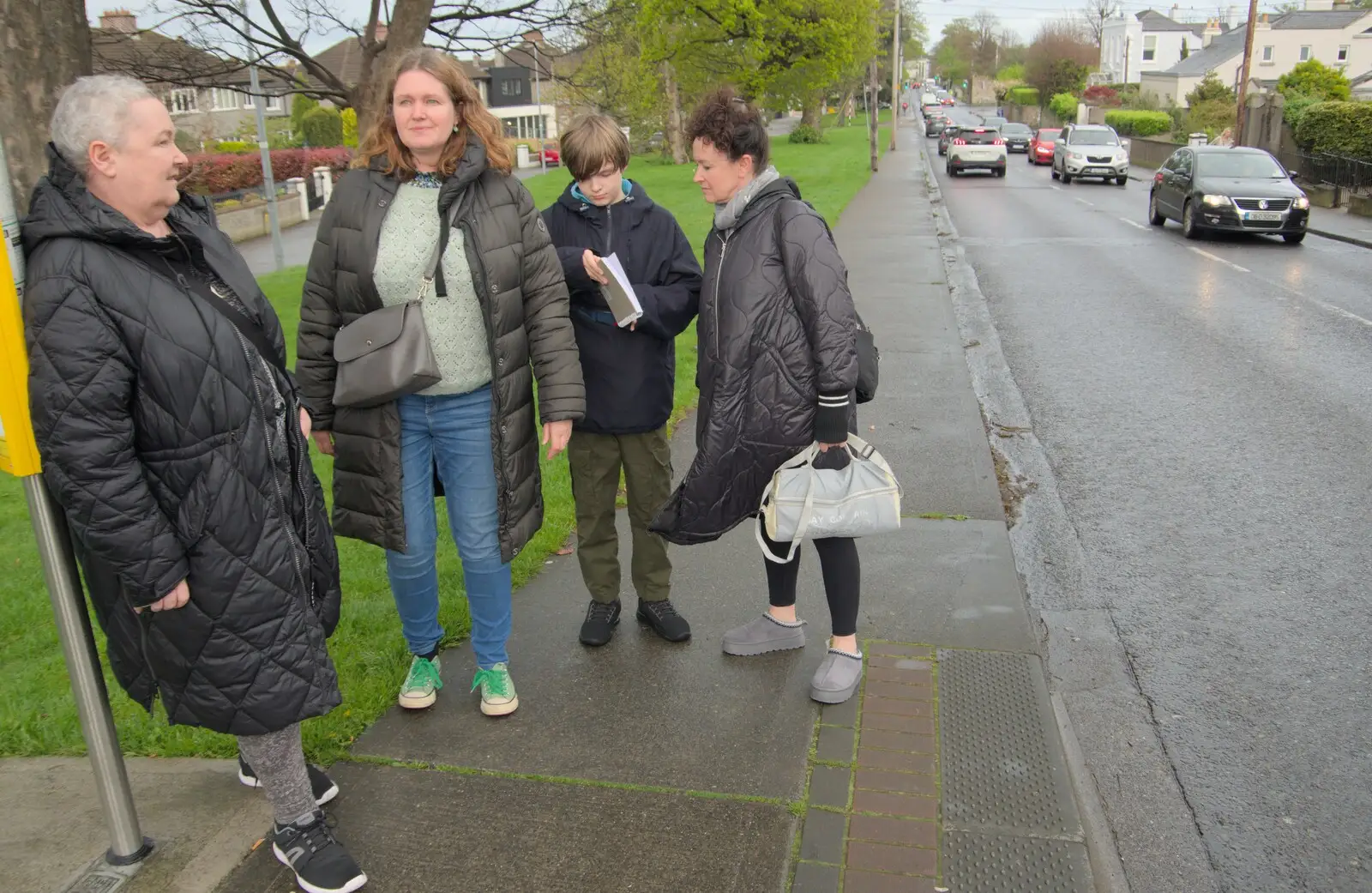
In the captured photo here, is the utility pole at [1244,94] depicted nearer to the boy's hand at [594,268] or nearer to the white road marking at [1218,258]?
the white road marking at [1218,258]

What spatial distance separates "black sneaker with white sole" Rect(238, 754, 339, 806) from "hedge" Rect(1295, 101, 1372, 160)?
25.6 m

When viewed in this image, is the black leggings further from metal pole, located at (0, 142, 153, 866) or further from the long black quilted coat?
metal pole, located at (0, 142, 153, 866)

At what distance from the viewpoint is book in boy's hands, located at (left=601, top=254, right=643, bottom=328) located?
3.54 m

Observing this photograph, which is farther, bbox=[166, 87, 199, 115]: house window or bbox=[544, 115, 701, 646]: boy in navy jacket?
bbox=[166, 87, 199, 115]: house window

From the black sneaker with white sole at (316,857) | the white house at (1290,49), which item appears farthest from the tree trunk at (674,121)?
the black sneaker with white sole at (316,857)

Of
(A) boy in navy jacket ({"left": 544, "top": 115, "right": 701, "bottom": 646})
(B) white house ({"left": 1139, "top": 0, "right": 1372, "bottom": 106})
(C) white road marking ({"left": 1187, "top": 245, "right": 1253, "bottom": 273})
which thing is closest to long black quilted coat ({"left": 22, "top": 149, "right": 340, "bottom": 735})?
(A) boy in navy jacket ({"left": 544, "top": 115, "right": 701, "bottom": 646})

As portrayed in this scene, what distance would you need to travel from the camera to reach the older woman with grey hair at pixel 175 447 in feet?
7.65

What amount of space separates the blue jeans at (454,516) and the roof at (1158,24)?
364 ft

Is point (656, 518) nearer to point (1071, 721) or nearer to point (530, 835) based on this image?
point (530, 835)

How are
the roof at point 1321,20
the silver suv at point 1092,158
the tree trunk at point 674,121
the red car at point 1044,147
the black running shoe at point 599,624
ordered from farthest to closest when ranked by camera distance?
the roof at point 1321,20, the tree trunk at point 674,121, the red car at point 1044,147, the silver suv at point 1092,158, the black running shoe at point 599,624

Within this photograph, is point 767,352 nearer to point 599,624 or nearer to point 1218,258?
point 599,624

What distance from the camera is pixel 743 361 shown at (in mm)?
3465

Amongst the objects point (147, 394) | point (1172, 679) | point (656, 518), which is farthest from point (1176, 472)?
point (147, 394)

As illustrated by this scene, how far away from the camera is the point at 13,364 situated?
2.35 meters
